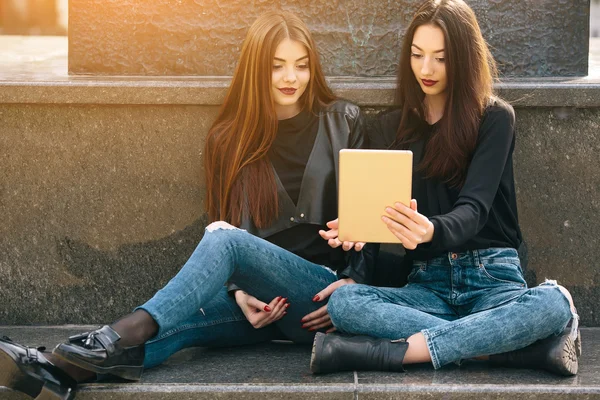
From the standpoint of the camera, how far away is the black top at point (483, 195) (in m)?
3.73

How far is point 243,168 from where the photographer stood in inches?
165

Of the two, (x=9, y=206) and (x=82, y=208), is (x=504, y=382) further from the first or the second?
(x=9, y=206)

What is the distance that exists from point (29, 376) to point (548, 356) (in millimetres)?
1887

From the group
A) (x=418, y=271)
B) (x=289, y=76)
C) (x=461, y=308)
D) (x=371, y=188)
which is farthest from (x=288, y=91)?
(x=461, y=308)

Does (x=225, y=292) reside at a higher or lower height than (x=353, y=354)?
higher

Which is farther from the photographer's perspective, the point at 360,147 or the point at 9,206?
the point at 9,206

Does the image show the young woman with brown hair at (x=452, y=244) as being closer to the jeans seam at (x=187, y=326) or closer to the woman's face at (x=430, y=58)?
the woman's face at (x=430, y=58)

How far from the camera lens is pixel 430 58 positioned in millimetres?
3969

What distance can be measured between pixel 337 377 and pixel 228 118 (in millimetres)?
1310

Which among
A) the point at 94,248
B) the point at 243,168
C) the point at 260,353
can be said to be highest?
the point at 243,168

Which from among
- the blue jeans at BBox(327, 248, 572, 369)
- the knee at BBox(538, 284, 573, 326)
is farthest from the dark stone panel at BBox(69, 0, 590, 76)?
the knee at BBox(538, 284, 573, 326)

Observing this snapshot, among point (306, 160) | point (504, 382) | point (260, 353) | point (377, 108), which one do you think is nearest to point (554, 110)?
point (377, 108)

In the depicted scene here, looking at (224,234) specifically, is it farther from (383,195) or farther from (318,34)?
(318,34)

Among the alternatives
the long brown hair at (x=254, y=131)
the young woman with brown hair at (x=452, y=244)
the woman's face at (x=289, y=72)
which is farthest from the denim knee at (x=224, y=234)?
the woman's face at (x=289, y=72)
